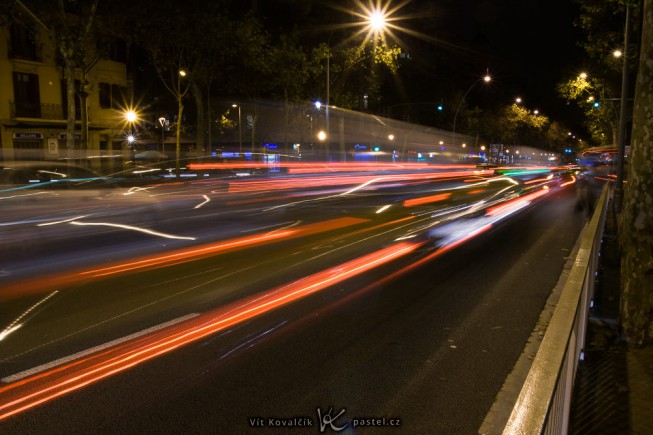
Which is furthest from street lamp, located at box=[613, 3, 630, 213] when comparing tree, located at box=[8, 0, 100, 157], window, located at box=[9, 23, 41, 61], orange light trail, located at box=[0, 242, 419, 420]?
window, located at box=[9, 23, 41, 61]

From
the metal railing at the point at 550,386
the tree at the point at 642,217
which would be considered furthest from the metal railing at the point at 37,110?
the metal railing at the point at 550,386

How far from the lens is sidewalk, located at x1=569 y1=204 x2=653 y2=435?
4.03 metres

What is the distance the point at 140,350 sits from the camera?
4941 millimetres

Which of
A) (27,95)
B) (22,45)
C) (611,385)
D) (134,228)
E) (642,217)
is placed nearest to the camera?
(611,385)

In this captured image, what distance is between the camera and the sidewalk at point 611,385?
403 centimetres

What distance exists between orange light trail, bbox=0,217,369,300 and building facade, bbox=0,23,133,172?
2205cm

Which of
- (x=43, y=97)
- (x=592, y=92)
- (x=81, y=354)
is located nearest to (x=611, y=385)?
(x=81, y=354)

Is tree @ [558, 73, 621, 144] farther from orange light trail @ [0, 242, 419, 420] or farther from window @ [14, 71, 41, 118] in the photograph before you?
window @ [14, 71, 41, 118]

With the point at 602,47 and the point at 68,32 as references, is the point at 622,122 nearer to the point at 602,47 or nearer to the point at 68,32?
the point at 602,47

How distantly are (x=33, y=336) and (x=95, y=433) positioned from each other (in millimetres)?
2264

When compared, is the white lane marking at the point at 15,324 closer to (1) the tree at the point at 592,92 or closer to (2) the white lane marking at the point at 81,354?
(2) the white lane marking at the point at 81,354

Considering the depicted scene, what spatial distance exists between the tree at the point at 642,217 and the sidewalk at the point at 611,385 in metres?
0.30

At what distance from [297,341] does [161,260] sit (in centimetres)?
454

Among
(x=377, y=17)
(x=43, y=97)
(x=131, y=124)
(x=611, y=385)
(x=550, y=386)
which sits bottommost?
(x=611, y=385)
